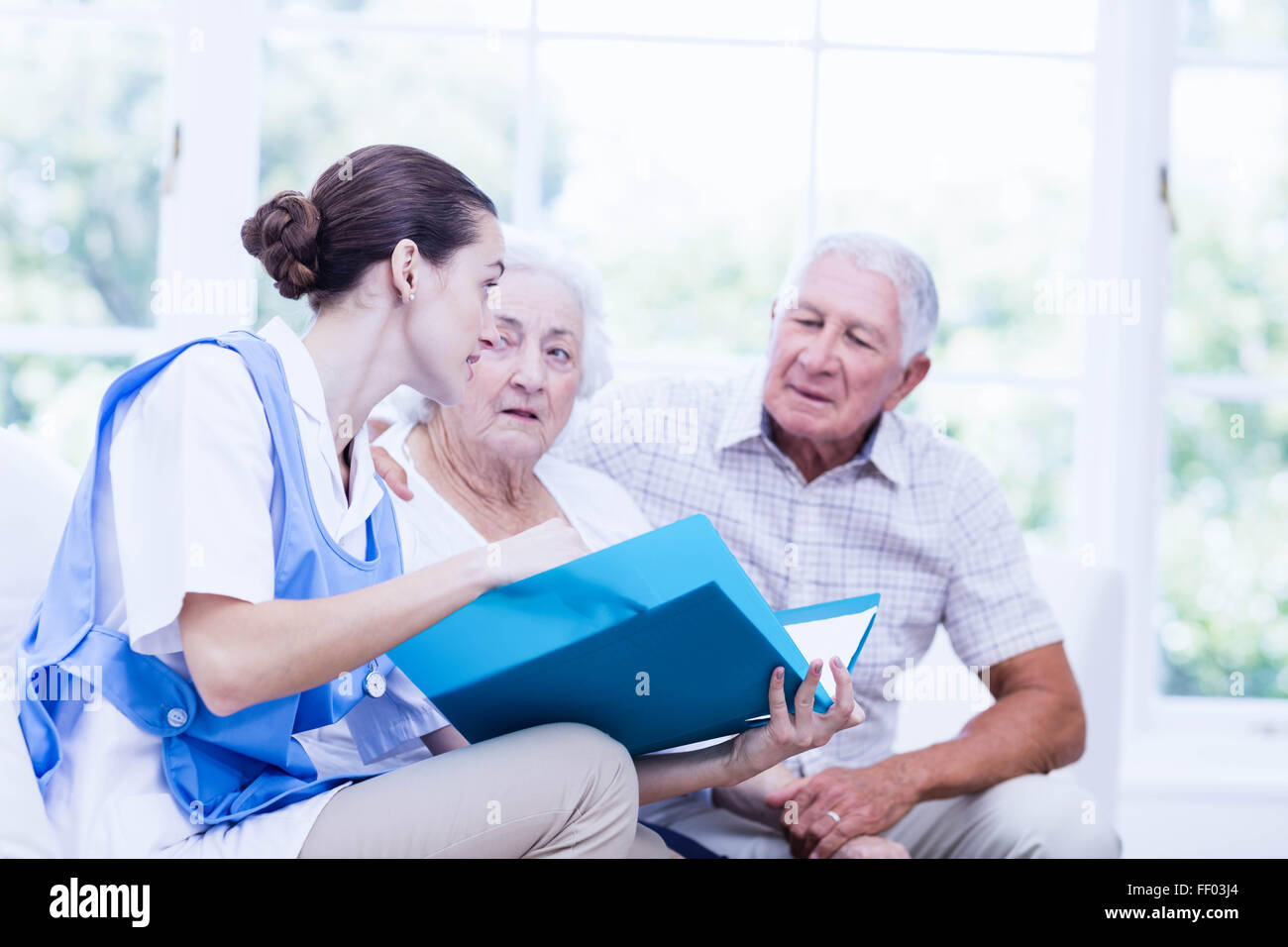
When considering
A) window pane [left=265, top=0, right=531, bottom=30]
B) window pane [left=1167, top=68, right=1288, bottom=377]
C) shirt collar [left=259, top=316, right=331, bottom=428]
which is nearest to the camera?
shirt collar [left=259, top=316, right=331, bottom=428]

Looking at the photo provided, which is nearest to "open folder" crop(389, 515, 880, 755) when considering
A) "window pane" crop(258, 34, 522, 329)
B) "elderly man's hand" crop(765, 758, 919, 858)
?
"elderly man's hand" crop(765, 758, 919, 858)

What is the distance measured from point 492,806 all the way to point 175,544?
0.36 m

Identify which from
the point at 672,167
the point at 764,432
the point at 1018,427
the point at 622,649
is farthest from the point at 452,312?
the point at 1018,427

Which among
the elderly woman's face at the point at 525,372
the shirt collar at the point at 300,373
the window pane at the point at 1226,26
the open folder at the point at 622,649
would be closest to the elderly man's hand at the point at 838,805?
the open folder at the point at 622,649

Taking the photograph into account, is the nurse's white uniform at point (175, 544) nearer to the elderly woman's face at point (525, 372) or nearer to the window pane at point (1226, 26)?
the elderly woman's face at point (525, 372)

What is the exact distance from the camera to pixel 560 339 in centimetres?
162

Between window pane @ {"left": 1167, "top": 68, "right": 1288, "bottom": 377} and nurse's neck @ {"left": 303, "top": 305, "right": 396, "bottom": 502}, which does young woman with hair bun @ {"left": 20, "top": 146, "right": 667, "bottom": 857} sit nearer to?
nurse's neck @ {"left": 303, "top": 305, "right": 396, "bottom": 502}

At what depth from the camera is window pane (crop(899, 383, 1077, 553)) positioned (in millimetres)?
2570

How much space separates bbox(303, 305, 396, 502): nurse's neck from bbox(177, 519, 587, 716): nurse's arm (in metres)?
0.25

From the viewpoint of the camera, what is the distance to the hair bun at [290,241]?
1.16 metres

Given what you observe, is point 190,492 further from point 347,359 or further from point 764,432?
point 764,432

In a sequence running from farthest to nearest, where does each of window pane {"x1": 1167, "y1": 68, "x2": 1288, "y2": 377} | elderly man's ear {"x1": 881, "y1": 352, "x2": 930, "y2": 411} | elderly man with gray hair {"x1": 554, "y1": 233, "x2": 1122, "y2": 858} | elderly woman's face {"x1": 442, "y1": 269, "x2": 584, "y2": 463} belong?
window pane {"x1": 1167, "y1": 68, "x2": 1288, "y2": 377}, elderly man's ear {"x1": 881, "y1": 352, "x2": 930, "y2": 411}, elderly man with gray hair {"x1": 554, "y1": 233, "x2": 1122, "y2": 858}, elderly woman's face {"x1": 442, "y1": 269, "x2": 584, "y2": 463}

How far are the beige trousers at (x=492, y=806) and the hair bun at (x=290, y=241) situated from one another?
0.50m

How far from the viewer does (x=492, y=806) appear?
1.05 meters
